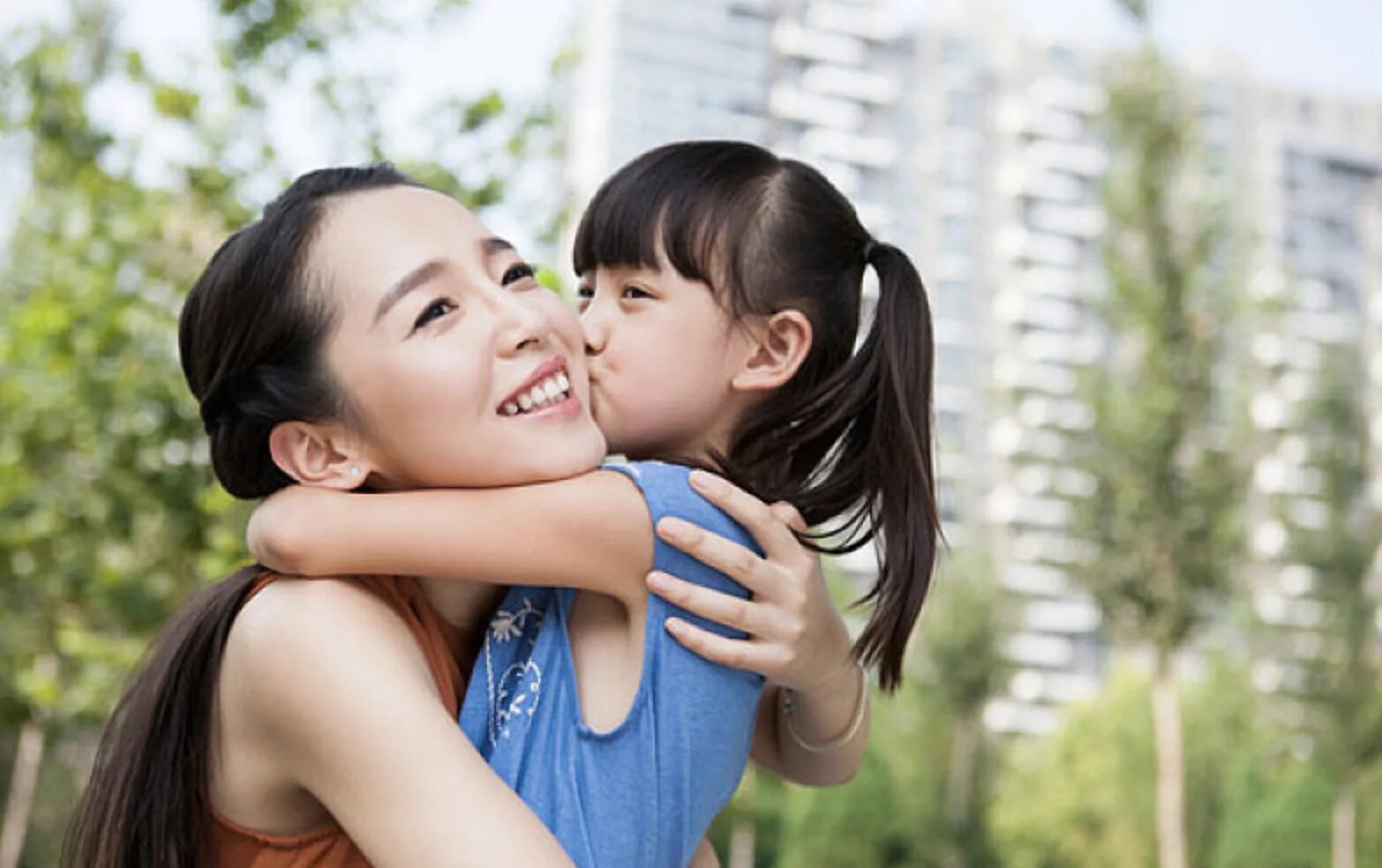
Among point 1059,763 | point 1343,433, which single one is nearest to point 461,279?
point 1343,433

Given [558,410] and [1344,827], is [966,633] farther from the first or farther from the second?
[558,410]

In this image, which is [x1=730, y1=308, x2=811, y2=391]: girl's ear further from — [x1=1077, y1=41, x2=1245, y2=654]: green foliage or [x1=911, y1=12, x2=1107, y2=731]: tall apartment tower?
[x1=911, y1=12, x2=1107, y2=731]: tall apartment tower

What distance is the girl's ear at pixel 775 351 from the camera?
1728 mm

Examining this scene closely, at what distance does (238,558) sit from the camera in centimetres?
492

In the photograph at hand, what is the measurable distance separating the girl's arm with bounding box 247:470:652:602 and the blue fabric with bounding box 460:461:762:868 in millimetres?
49

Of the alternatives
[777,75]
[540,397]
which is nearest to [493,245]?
[540,397]

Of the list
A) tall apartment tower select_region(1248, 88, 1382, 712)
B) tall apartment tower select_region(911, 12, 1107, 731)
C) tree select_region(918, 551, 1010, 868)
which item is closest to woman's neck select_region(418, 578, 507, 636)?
tree select_region(918, 551, 1010, 868)

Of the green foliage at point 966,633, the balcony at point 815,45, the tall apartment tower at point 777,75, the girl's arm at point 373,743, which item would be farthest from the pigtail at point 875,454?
the balcony at point 815,45

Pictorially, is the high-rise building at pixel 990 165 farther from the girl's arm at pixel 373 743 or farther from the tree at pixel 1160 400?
the girl's arm at pixel 373 743

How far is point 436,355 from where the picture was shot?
139cm

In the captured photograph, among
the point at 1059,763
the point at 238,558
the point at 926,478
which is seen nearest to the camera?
the point at 926,478

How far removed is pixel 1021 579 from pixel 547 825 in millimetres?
48414

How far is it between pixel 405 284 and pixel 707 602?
0.36 m

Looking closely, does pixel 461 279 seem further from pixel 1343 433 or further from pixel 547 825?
pixel 1343 433
